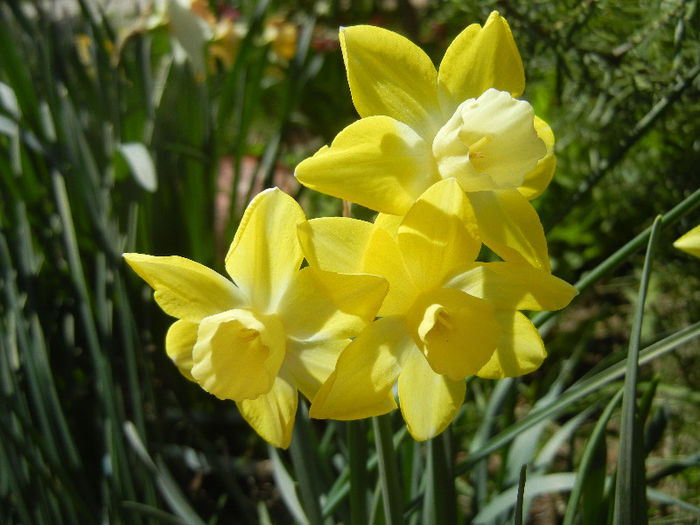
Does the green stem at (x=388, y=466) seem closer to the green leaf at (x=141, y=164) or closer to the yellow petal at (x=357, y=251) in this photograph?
the yellow petal at (x=357, y=251)

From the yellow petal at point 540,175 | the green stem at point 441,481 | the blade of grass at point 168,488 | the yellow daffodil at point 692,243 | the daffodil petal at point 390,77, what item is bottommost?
the blade of grass at point 168,488

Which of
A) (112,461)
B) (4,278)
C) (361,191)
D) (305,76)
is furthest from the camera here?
(305,76)

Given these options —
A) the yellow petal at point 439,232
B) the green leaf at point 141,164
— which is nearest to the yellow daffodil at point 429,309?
the yellow petal at point 439,232

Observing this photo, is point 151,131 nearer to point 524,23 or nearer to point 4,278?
point 4,278

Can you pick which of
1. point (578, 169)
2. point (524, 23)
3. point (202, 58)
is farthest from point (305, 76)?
point (524, 23)

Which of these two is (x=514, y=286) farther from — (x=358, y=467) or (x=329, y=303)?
(x=358, y=467)

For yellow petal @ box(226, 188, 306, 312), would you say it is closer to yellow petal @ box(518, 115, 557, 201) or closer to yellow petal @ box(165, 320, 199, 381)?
yellow petal @ box(165, 320, 199, 381)

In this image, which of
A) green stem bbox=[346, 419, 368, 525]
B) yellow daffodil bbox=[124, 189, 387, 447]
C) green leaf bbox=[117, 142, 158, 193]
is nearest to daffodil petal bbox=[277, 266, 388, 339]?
yellow daffodil bbox=[124, 189, 387, 447]
